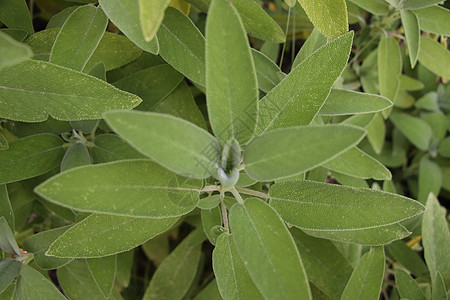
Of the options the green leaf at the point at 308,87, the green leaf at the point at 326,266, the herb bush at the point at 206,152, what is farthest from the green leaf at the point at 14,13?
the green leaf at the point at 326,266

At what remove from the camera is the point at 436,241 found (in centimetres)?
97

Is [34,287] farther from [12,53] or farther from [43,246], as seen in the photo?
[12,53]

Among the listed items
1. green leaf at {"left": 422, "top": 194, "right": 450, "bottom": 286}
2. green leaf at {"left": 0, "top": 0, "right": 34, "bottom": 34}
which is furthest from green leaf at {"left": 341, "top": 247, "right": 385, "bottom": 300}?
green leaf at {"left": 0, "top": 0, "right": 34, "bottom": 34}

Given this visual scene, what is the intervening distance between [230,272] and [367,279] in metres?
0.26

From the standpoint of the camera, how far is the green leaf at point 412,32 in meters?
0.86

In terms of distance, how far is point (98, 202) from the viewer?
51 cm

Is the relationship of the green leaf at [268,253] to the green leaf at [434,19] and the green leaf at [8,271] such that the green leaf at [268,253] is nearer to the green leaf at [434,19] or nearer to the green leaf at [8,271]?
the green leaf at [8,271]

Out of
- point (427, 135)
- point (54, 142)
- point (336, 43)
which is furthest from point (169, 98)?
point (427, 135)

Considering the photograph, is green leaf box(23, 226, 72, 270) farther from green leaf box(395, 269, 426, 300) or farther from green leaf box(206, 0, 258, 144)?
green leaf box(395, 269, 426, 300)

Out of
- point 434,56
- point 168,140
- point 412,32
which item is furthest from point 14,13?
point 434,56

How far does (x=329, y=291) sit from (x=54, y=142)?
61cm

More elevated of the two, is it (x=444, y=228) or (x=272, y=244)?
Answer: (x=272, y=244)

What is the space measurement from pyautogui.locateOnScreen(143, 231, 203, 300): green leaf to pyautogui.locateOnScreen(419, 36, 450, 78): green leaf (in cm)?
68

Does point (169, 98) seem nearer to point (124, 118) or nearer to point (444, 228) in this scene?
point (124, 118)
